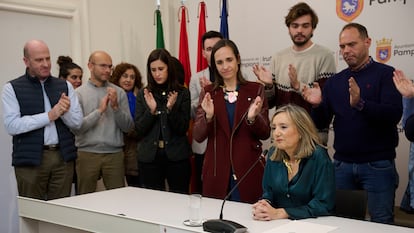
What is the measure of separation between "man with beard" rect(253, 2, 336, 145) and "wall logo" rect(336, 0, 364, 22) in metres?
1.10

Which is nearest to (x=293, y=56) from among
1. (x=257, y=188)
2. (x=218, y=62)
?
(x=218, y=62)

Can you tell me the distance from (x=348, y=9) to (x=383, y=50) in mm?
528

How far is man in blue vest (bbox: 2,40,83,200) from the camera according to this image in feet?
10.2

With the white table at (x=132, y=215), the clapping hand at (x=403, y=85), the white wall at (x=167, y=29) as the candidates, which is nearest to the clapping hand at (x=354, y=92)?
the clapping hand at (x=403, y=85)

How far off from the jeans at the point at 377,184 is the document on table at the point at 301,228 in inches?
38.0

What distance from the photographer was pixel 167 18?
5527 mm

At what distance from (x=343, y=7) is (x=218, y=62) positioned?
6.46 feet

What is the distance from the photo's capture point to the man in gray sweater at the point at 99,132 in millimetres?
3537

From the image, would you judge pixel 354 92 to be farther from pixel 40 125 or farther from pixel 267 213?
pixel 40 125

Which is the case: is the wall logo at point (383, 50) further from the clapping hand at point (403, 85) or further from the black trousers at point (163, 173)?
the black trousers at point (163, 173)

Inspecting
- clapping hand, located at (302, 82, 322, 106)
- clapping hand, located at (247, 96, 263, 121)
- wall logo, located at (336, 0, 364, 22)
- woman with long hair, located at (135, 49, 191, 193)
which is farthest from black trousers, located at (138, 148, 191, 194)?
wall logo, located at (336, 0, 364, 22)

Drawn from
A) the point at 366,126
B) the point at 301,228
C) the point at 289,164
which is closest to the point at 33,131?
the point at 289,164

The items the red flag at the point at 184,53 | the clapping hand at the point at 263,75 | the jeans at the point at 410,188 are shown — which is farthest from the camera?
the red flag at the point at 184,53

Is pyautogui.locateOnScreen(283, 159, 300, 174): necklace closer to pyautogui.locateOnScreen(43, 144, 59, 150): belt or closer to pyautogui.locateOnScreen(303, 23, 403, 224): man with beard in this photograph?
pyautogui.locateOnScreen(303, 23, 403, 224): man with beard
